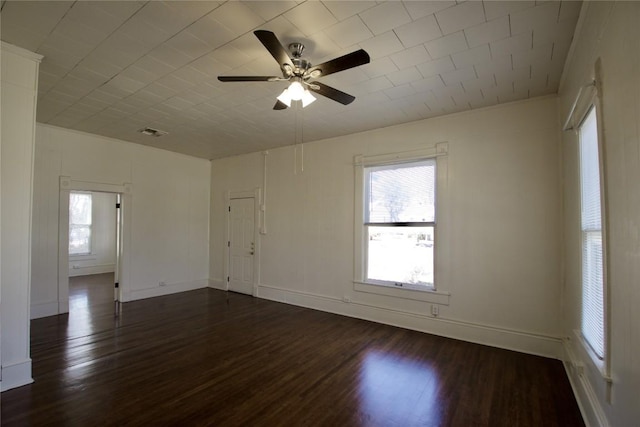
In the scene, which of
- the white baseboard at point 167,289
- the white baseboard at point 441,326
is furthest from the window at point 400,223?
the white baseboard at point 167,289

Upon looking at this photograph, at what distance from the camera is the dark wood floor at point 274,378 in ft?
7.51

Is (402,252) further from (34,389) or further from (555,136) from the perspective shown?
(34,389)

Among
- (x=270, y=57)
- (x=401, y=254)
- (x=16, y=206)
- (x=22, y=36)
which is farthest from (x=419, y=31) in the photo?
(x=16, y=206)

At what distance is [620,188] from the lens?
155cm

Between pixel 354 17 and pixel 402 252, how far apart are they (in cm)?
312

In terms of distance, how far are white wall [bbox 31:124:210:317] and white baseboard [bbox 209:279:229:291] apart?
0.18 metres

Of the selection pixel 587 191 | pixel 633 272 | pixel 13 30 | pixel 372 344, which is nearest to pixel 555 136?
pixel 587 191

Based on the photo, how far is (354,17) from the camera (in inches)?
85.5

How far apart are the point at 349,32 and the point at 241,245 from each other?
486 centimetres

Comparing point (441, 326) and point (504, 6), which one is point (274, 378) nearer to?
point (441, 326)

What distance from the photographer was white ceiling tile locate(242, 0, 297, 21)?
2033 millimetres

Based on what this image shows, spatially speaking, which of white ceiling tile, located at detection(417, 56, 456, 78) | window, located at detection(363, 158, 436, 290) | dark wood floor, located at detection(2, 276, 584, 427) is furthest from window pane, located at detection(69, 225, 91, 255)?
white ceiling tile, located at detection(417, 56, 456, 78)

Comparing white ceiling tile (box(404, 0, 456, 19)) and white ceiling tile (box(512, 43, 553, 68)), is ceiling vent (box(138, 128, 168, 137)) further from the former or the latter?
white ceiling tile (box(512, 43, 553, 68))

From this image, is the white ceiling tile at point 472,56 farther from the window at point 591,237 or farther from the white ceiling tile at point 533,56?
the window at point 591,237
